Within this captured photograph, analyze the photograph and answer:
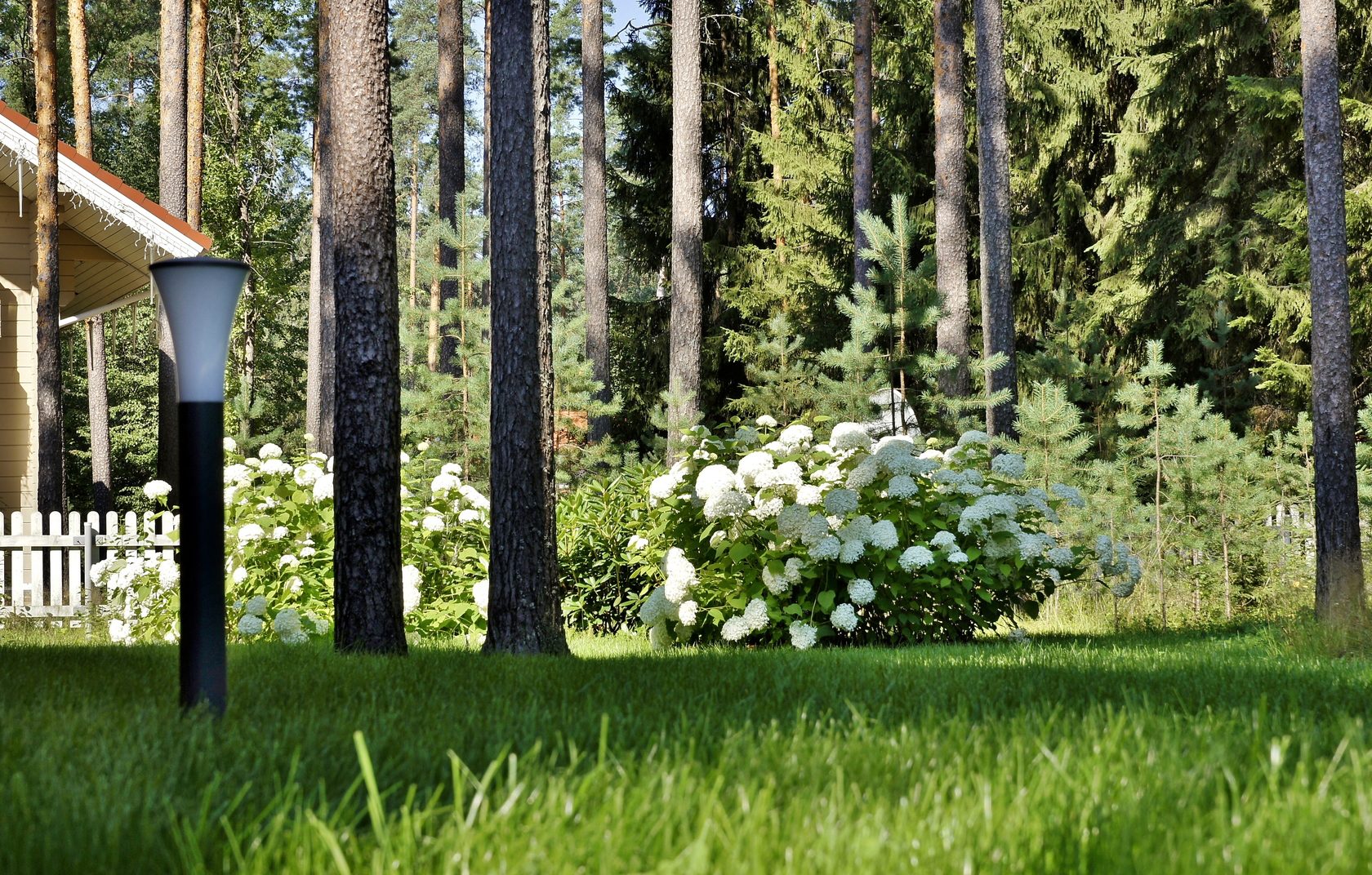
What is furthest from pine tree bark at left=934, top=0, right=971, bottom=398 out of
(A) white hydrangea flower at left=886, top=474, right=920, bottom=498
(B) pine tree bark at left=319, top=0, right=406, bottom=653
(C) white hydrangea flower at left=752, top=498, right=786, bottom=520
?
(B) pine tree bark at left=319, top=0, right=406, bottom=653

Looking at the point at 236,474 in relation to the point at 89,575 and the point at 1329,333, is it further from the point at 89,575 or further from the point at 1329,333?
the point at 1329,333

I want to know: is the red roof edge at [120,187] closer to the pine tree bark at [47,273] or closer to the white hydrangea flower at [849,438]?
the pine tree bark at [47,273]

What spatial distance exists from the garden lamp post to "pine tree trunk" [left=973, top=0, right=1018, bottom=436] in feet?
36.1

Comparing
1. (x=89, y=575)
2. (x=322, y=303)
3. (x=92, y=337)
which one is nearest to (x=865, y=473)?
(x=89, y=575)

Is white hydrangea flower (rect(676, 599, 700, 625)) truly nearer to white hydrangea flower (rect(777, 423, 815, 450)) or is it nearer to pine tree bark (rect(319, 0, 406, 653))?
white hydrangea flower (rect(777, 423, 815, 450))

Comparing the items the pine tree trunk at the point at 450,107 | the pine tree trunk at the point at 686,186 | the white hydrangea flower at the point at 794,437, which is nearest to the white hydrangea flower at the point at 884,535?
the white hydrangea flower at the point at 794,437

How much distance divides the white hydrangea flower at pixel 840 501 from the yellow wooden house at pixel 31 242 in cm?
872

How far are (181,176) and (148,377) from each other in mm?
15855

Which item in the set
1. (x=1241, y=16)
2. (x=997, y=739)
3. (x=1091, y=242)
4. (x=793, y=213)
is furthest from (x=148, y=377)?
(x=997, y=739)

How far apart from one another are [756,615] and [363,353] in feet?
9.18

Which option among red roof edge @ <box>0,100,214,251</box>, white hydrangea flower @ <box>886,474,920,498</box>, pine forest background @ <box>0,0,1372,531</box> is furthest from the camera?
pine forest background @ <box>0,0,1372,531</box>

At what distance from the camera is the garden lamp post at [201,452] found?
9.91 ft

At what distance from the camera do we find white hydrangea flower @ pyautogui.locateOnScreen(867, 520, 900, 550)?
6.91 meters

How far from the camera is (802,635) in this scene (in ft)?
22.6
